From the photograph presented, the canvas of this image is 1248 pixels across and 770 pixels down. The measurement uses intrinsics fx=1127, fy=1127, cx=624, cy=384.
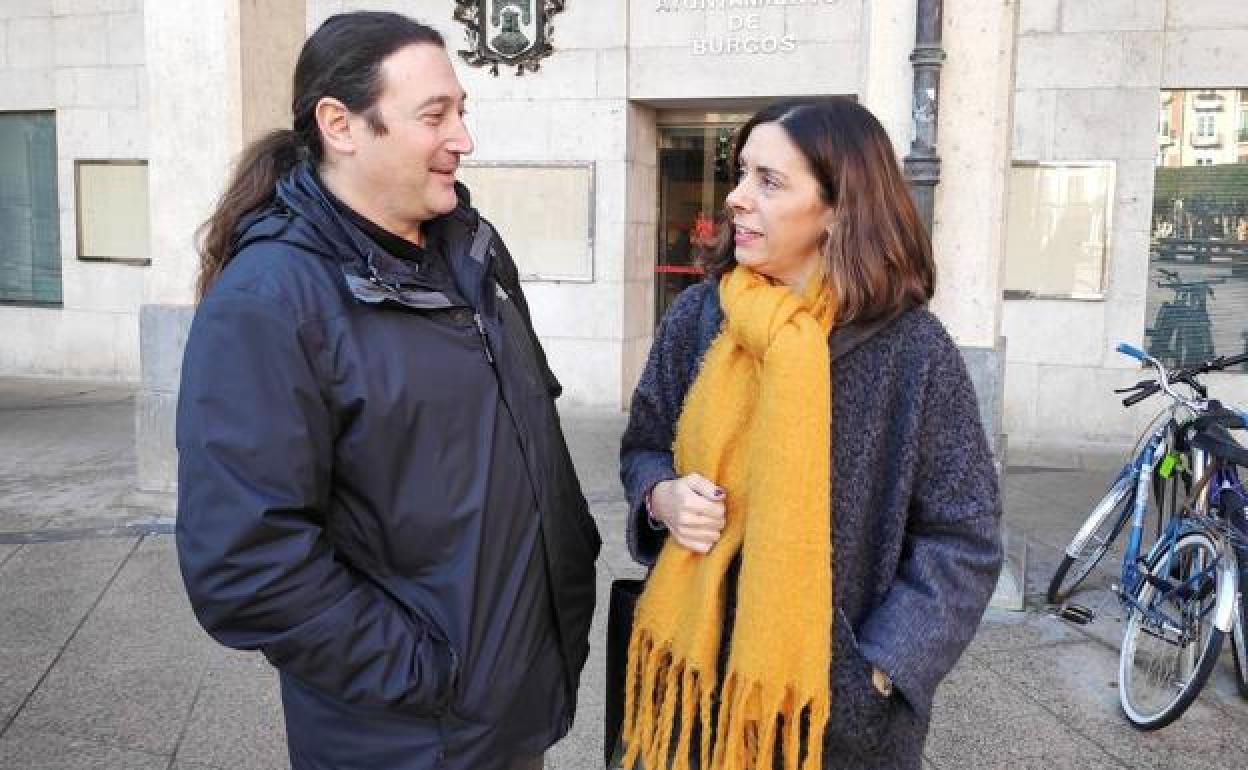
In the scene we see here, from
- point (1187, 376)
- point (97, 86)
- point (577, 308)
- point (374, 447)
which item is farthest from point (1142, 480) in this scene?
point (97, 86)

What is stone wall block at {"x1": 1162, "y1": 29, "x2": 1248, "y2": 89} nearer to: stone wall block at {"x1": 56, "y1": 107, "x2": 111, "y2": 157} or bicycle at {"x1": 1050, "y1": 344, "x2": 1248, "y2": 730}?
bicycle at {"x1": 1050, "y1": 344, "x2": 1248, "y2": 730}

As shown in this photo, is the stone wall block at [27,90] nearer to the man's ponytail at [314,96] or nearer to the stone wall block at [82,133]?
the stone wall block at [82,133]

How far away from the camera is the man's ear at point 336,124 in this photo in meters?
1.95

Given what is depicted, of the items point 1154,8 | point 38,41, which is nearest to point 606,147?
point 1154,8

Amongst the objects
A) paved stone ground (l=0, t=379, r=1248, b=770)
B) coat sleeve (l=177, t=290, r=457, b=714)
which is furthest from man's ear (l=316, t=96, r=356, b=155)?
paved stone ground (l=0, t=379, r=1248, b=770)

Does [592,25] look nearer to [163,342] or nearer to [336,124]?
[163,342]

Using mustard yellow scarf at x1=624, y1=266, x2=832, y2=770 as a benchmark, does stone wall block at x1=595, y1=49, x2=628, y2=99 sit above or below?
above

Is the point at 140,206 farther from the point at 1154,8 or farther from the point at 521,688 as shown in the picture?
the point at 521,688

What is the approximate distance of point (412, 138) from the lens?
1.95 m

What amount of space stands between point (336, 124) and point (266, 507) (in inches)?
27.0

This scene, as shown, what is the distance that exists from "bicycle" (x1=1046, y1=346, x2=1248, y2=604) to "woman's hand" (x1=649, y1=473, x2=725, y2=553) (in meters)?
3.11

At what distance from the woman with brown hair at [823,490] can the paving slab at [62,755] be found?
2253mm

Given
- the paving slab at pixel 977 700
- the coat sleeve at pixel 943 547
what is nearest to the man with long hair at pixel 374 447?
the coat sleeve at pixel 943 547

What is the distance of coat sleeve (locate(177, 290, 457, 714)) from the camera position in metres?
1.74
